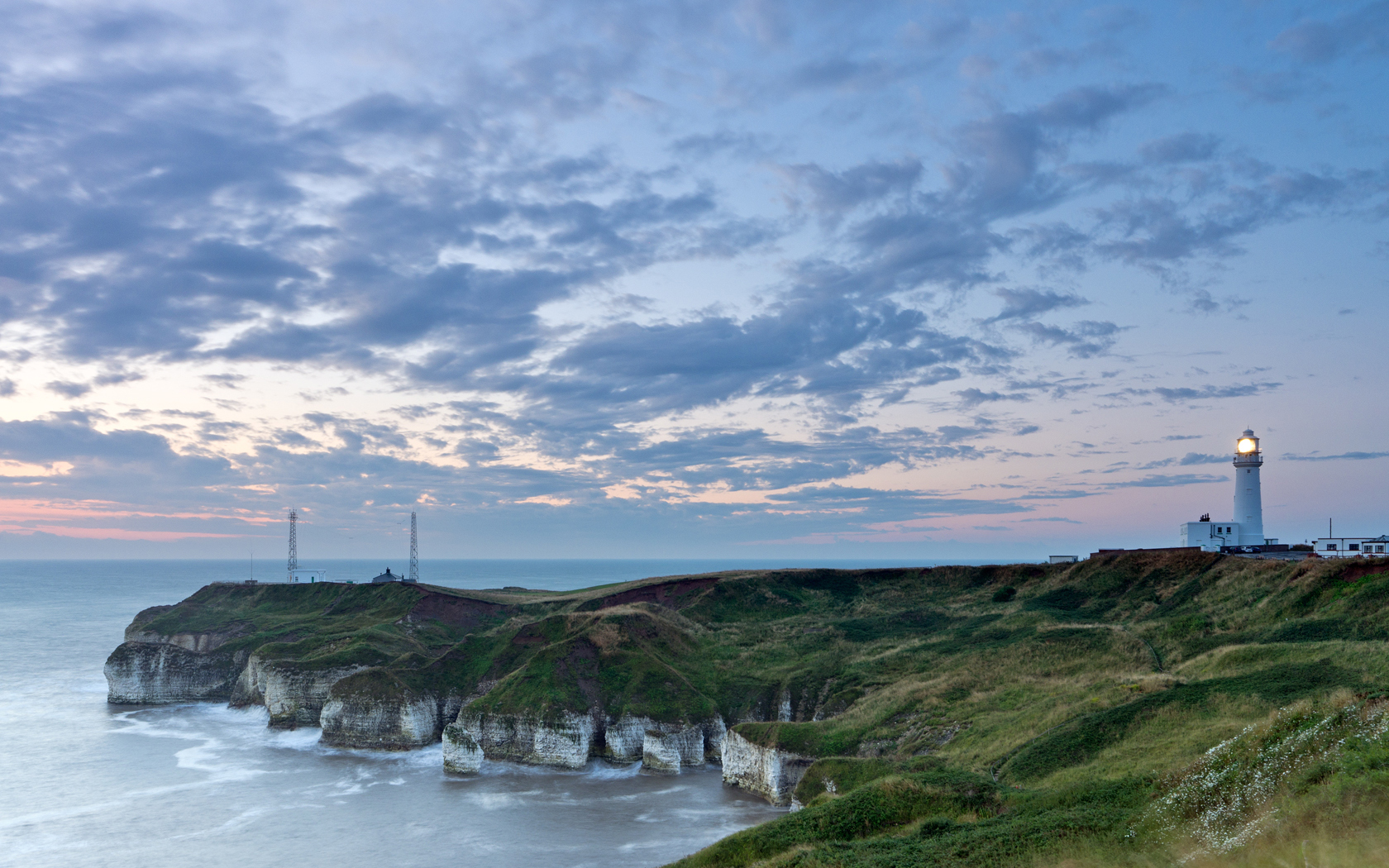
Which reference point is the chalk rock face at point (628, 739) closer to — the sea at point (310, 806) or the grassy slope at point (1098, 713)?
the sea at point (310, 806)

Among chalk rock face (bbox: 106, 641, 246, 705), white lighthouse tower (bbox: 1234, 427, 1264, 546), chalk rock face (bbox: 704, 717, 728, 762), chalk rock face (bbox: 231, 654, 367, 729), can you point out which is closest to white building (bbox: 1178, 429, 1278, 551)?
white lighthouse tower (bbox: 1234, 427, 1264, 546)

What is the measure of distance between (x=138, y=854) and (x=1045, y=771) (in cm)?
5146

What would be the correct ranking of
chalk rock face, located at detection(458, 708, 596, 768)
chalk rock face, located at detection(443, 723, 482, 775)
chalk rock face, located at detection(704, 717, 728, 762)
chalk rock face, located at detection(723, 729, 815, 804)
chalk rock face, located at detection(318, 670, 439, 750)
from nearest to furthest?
chalk rock face, located at detection(723, 729, 815, 804) < chalk rock face, located at detection(443, 723, 482, 775) < chalk rock face, located at detection(458, 708, 596, 768) < chalk rock face, located at detection(704, 717, 728, 762) < chalk rock face, located at detection(318, 670, 439, 750)

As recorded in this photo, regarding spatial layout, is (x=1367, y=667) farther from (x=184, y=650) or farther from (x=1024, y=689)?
(x=184, y=650)

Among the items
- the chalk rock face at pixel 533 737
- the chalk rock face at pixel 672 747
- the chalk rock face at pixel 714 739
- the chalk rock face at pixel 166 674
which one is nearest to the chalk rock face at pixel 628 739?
the chalk rock face at pixel 672 747

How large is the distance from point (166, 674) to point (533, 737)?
58823mm

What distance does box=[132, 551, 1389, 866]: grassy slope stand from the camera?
2839cm

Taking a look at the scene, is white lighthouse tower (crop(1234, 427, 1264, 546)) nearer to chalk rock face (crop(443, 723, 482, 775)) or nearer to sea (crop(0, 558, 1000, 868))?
sea (crop(0, 558, 1000, 868))

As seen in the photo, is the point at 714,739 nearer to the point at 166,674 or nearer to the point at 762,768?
the point at 762,768

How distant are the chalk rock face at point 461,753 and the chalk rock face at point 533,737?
3.20 feet

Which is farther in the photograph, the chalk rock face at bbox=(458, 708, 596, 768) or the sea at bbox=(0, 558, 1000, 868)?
the chalk rock face at bbox=(458, 708, 596, 768)

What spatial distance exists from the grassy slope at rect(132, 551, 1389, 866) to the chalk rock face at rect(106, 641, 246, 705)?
4.25m

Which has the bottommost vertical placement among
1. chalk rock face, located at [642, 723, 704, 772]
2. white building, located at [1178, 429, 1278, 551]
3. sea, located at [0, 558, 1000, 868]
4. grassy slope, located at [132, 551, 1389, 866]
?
sea, located at [0, 558, 1000, 868]

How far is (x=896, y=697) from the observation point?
5528 centimetres
